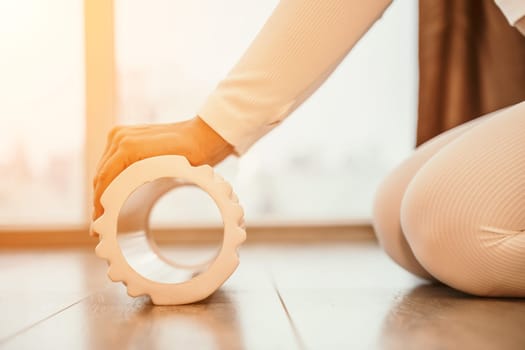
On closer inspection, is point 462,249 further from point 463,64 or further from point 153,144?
point 463,64

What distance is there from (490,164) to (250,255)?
1189 millimetres

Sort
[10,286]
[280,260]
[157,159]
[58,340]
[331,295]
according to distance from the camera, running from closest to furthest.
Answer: [58,340]
[157,159]
[331,295]
[10,286]
[280,260]

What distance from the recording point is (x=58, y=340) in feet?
2.28

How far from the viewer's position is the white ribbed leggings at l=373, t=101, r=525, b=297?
87 cm

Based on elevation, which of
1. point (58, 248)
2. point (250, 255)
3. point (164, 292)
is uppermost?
point (164, 292)

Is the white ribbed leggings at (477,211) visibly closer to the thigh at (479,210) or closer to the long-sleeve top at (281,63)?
the thigh at (479,210)

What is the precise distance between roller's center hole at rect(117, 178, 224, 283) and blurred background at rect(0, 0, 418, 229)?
1 cm

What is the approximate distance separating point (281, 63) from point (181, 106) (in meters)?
1.89

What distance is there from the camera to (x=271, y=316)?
2.75 ft

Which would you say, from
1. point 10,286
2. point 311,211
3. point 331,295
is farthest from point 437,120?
point 10,286

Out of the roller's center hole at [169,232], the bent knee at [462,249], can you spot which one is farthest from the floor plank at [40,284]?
the bent knee at [462,249]

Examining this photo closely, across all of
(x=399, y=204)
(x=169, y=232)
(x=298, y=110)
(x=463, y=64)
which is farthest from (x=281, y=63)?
(x=169, y=232)

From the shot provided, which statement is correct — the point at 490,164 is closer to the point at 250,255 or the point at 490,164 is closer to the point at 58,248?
the point at 250,255

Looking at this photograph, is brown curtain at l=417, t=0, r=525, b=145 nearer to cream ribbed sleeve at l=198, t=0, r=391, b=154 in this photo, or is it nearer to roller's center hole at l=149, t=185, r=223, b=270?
roller's center hole at l=149, t=185, r=223, b=270
